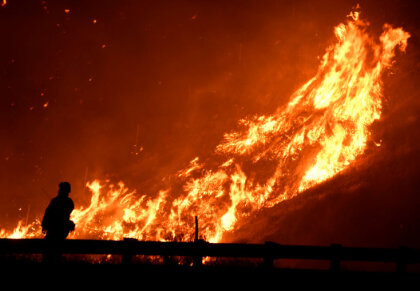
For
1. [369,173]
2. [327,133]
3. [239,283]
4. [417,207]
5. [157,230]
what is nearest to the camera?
[239,283]

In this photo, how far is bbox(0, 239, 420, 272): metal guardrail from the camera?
6840 mm

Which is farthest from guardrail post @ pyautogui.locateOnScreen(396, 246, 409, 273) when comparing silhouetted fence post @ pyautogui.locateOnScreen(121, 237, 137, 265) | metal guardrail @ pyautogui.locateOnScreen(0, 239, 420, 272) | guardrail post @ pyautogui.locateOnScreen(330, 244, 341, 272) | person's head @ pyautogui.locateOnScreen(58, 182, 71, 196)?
person's head @ pyautogui.locateOnScreen(58, 182, 71, 196)

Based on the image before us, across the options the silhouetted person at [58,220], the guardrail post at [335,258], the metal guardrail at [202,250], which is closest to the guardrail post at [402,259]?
the metal guardrail at [202,250]

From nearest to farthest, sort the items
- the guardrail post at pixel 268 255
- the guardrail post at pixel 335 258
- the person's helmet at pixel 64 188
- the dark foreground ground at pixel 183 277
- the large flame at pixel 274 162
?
the dark foreground ground at pixel 183 277 → the guardrail post at pixel 268 255 → the guardrail post at pixel 335 258 → the person's helmet at pixel 64 188 → the large flame at pixel 274 162

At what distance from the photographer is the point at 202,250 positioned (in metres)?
6.89

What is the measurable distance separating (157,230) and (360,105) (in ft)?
66.2

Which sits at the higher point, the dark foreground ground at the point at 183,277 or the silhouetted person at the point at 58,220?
the silhouetted person at the point at 58,220

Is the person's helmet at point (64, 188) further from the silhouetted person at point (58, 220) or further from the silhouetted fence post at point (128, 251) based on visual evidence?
the silhouetted fence post at point (128, 251)

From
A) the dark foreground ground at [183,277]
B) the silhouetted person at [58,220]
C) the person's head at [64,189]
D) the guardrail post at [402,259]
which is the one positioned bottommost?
the dark foreground ground at [183,277]

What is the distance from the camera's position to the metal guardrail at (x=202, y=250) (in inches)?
269

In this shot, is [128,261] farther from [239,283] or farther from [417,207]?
[417,207]

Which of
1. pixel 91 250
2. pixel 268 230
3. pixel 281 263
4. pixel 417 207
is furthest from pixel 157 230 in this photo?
pixel 91 250

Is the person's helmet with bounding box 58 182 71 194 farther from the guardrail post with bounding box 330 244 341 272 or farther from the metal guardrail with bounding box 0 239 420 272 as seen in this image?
the guardrail post with bounding box 330 244 341 272

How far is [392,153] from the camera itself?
749 inches
